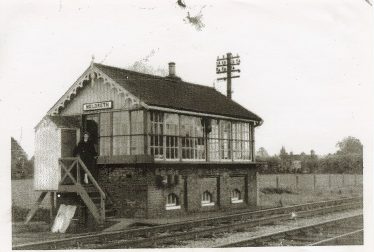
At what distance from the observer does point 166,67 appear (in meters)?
10.7

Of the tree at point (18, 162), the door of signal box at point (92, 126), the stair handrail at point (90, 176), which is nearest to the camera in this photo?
the tree at point (18, 162)

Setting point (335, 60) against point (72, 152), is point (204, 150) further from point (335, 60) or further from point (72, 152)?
point (335, 60)

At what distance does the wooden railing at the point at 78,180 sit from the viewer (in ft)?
37.1

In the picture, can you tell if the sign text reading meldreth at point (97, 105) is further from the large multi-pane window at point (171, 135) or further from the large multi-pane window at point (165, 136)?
the large multi-pane window at point (171, 135)

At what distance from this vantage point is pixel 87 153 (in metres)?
→ 12.2

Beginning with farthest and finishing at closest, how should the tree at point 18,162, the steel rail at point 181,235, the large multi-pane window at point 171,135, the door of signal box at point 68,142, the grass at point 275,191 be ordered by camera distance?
the grass at point 275,191 < the large multi-pane window at point 171,135 < the door of signal box at point 68,142 < the tree at point 18,162 < the steel rail at point 181,235

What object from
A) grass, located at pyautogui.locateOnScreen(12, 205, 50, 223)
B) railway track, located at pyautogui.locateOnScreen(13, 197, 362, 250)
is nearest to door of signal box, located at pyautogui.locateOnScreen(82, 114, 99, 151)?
grass, located at pyautogui.locateOnScreen(12, 205, 50, 223)

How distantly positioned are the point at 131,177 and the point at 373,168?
5.18 m

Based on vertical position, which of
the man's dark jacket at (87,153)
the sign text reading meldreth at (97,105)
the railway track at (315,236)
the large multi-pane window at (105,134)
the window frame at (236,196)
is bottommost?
the railway track at (315,236)

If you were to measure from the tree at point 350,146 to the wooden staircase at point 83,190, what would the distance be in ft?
15.8

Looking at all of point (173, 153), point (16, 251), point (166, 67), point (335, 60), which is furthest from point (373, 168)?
point (16, 251)

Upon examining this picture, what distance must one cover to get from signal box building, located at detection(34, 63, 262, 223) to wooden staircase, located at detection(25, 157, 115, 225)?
2 centimetres

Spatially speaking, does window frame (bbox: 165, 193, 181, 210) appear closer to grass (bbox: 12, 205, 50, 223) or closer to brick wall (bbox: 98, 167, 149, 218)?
brick wall (bbox: 98, 167, 149, 218)

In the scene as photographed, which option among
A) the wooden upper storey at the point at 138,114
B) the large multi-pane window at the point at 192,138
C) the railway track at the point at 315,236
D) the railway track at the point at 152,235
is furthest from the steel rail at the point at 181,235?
the large multi-pane window at the point at 192,138
